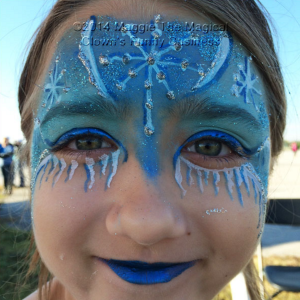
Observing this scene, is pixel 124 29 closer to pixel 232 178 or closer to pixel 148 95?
pixel 148 95

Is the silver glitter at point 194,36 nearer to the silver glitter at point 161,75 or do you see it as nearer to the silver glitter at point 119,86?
the silver glitter at point 161,75

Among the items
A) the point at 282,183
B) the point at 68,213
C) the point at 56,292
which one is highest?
the point at 68,213

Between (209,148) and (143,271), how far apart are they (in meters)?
0.42

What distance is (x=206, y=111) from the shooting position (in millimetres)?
837

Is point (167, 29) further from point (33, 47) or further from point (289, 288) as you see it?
point (289, 288)

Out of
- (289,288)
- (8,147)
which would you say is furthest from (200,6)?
(8,147)

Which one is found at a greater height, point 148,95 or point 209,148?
point 148,95

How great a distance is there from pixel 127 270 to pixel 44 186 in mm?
373

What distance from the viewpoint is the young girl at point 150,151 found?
31.1 inches

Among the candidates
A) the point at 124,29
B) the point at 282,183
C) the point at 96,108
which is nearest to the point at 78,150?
the point at 96,108

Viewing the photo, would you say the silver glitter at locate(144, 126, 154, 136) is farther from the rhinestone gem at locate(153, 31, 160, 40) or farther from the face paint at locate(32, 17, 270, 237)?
the rhinestone gem at locate(153, 31, 160, 40)

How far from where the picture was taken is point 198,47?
86cm

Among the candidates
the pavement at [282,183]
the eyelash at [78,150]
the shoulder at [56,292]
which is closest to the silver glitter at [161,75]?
the eyelash at [78,150]

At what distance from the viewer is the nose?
0.73 meters
